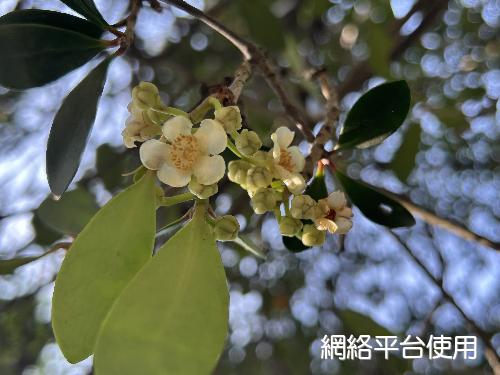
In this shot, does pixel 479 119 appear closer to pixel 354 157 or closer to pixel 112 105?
pixel 354 157

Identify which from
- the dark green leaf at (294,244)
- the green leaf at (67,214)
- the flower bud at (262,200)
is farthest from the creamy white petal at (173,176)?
the green leaf at (67,214)

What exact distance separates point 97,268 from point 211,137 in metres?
0.25

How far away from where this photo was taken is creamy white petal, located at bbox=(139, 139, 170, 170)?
0.85 m

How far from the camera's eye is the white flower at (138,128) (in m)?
0.89

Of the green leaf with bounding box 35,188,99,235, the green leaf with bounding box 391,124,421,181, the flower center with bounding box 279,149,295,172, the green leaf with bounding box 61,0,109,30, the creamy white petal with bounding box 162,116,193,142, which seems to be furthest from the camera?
the green leaf with bounding box 391,124,421,181

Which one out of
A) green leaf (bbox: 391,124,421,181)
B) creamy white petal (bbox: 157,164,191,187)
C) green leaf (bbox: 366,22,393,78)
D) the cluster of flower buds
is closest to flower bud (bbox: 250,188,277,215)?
the cluster of flower buds

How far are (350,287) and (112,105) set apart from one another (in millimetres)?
1468

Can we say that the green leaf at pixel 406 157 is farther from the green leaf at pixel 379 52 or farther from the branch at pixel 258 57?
the branch at pixel 258 57

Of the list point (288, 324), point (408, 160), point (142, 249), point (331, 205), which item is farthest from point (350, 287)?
point (142, 249)

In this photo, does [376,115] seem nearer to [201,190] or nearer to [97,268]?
[201,190]

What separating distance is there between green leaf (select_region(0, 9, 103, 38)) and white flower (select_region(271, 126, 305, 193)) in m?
0.40

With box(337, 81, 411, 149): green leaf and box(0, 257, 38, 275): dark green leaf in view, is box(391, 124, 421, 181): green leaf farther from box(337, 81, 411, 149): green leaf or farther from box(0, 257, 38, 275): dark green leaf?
box(0, 257, 38, 275): dark green leaf

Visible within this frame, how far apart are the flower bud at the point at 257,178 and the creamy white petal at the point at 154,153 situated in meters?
0.13

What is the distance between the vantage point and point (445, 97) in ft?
9.61
